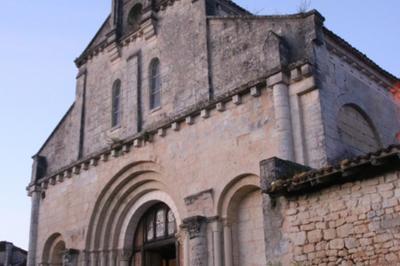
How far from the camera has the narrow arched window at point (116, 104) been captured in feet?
57.5

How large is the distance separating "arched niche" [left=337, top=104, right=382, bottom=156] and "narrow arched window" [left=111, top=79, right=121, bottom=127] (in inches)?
273

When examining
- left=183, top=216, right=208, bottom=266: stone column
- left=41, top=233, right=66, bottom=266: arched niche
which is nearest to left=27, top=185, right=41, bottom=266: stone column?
left=41, top=233, right=66, bottom=266: arched niche

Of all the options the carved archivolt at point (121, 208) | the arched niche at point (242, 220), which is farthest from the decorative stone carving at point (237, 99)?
the carved archivolt at point (121, 208)

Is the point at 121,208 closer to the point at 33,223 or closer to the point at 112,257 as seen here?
the point at 112,257

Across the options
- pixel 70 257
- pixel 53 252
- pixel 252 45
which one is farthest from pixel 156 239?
pixel 252 45

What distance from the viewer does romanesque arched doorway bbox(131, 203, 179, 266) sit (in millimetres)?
15703

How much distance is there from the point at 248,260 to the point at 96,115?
305 inches

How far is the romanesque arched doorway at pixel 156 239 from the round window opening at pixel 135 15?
5.96 meters

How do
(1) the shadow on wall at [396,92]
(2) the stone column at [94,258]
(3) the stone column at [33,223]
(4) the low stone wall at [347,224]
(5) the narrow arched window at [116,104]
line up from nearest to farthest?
(4) the low stone wall at [347,224]
(1) the shadow on wall at [396,92]
(2) the stone column at [94,258]
(5) the narrow arched window at [116,104]
(3) the stone column at [33,223]

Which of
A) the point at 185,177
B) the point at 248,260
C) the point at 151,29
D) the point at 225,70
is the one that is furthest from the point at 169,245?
the point at 151,29

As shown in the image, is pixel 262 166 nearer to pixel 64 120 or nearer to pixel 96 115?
pixel 96 115

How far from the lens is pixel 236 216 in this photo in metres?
13.3

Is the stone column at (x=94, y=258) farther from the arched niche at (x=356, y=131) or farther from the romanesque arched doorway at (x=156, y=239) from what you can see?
the arched niche at (x=356, y=131)

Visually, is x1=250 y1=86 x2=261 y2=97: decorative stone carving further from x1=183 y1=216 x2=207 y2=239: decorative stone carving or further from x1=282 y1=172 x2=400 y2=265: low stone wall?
x1=282 y1=172 x2=400 y2=265: low stone wall
